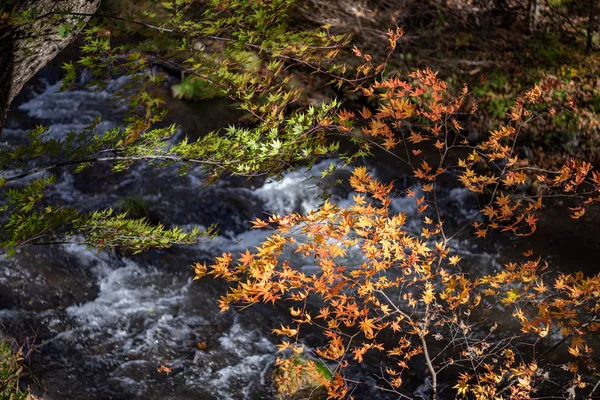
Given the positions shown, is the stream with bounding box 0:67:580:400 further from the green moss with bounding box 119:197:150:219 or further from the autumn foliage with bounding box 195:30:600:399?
the autumn foliage with bounding box 195:30:600:399

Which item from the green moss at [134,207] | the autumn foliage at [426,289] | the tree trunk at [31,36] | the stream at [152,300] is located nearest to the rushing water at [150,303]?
the stream at [152,300]

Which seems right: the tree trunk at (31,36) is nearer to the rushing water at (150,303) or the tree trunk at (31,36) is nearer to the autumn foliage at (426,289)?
the autumn foliage at (426,289)

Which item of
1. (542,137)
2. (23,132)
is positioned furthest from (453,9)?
(23,132)

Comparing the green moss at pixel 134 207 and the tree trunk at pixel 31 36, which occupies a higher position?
the tree trunk at pixel 31 36

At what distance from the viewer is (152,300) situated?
20.4 ft

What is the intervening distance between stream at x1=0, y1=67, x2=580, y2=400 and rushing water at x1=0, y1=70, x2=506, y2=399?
0.04 ft

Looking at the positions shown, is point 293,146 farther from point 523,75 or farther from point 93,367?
point 523,75

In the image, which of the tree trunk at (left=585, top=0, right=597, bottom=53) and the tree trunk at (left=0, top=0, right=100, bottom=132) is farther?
the tree trunk at (left=585, top=0, right=597, bottom=53)

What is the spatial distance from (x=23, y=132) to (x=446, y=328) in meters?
6.91

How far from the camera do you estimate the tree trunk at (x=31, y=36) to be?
224 cm

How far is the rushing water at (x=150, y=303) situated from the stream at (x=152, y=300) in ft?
0.04

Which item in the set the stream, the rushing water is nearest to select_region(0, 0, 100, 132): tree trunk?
the stream

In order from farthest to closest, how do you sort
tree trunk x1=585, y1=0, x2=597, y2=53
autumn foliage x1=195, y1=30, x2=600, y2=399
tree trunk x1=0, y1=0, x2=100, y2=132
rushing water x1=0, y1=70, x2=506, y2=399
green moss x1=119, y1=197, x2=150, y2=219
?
tree trunk x1=585, y1=0, x2=597, y2=53, green moss x1=119, y1=197, x2=150, y2=219, rushing water x1=0, y1=70, x2=506, y2=399, autumn foliage x1=195, y1=30, x2=600, y2=399, tree trunk x1=0, y1=0, x2=100, y2=132

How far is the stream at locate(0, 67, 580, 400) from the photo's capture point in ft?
17.1
